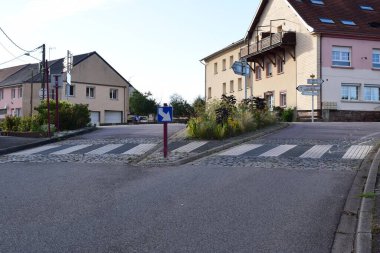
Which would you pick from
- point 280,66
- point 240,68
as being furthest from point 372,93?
point 240,68

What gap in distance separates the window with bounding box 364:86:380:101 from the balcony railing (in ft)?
20.7

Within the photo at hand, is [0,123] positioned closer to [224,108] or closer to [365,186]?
[224,108]

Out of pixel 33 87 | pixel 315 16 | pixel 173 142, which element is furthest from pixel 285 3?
pixel 33 87

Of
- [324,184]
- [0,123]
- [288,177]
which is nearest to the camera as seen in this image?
[324,184]

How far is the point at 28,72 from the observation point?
62594mm

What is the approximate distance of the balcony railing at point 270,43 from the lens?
38281 mm

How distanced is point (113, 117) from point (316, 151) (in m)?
49.3

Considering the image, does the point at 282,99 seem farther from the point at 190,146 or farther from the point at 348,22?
the point at 190,146

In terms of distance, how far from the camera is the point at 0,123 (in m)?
23.8

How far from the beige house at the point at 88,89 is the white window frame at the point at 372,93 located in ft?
101

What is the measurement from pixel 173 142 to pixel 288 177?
6.83 meters

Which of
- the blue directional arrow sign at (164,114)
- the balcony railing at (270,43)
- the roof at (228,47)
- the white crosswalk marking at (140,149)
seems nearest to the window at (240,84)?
the roof at (228,47)

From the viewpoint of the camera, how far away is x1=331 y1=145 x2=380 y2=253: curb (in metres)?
5.00

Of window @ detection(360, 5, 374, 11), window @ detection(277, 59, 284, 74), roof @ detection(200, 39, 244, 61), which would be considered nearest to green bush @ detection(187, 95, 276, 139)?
window @ detection(277, 59, 284, 74)
